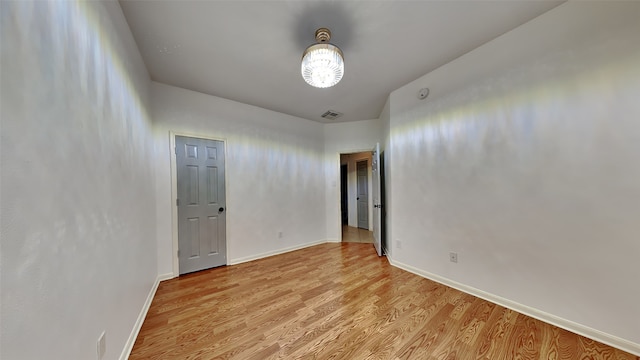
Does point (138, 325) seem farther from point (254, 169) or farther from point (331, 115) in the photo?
point (331, 115)

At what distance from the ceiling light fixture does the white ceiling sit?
11 centimetres

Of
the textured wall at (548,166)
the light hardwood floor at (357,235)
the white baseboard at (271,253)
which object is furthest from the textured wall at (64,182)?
the light hardwood floor at (357,235)

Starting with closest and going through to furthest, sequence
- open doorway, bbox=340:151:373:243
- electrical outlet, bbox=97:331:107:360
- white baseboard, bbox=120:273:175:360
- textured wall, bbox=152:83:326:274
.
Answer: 1. electrical outlet, bbox=97:331:107:360
2. white baseboard, bbox=120:273:175:360
3. textured wall, bbox=152:83:326:274
4. open doorway, bbox=340:151:373:243

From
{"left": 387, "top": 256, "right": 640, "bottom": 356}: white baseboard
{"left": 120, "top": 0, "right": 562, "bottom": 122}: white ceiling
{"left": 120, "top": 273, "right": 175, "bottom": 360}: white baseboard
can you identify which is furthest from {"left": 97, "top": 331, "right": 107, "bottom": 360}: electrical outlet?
{"left": 387, "top": 256, "right": 640, "bottom": 356}: white baseboard

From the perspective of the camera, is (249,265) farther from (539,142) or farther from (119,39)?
(539,142)

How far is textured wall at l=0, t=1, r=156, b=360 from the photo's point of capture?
2.16 ft

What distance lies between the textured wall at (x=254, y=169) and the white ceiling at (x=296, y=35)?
0.40m

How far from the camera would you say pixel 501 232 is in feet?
6.66

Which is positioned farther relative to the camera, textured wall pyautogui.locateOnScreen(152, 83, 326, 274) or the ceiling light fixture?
textured wall pyautogui.locateOnScreen(152, 83, 326, 274)

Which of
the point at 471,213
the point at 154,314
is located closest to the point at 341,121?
the point at 471,213

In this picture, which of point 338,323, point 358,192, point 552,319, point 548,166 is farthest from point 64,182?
point 358,192

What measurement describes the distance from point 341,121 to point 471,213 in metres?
2.91

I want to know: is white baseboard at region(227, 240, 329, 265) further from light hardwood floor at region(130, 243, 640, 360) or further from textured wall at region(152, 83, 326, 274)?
light hardwood floor at region(130, 243, 640, 360)

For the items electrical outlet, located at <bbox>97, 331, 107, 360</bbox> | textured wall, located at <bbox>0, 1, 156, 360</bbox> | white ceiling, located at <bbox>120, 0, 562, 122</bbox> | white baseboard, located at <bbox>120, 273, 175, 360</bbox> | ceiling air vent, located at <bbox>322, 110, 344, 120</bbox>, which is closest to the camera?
textured wall, located at <bbox>0, 1, 156, 360</bbox>
